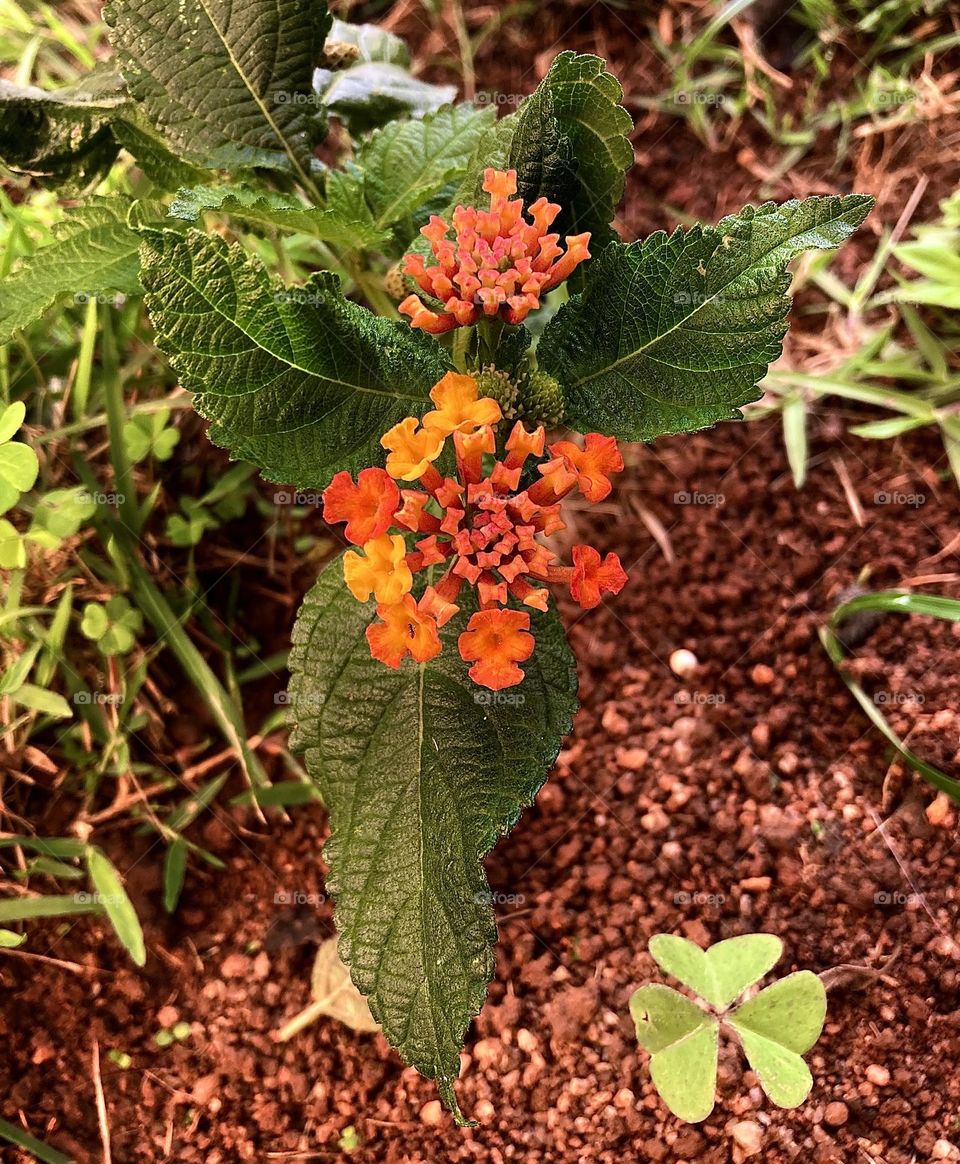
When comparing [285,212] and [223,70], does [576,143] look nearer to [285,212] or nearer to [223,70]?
[285,212]

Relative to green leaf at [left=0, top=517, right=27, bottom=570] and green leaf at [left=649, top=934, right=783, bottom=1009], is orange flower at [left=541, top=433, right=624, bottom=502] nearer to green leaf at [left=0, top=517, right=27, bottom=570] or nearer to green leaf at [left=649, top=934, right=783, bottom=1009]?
green leaf at [left=649, top=934, right=783, bottom=1009]

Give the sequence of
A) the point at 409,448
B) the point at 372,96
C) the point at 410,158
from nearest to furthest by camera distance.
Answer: the point at 409,448, the point at 410,158, the point at 372,96

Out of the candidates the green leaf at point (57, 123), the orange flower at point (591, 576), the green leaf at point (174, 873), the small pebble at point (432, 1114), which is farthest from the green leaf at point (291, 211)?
the small pebble at point (432, 1114)

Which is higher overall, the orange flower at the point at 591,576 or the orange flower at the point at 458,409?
the orange flower at the point at 458,409

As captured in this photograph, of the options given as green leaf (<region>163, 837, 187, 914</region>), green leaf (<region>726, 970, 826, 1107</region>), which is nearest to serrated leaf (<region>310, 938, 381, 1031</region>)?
green leaf (<region>163, 837, 187, 914</region>)

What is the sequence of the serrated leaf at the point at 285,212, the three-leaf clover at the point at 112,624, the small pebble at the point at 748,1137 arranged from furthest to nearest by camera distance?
the three-leaf clover at the point at 112,624 < the small pebble at the point at 748,1137 < the serrated leaf at the point at 285,212

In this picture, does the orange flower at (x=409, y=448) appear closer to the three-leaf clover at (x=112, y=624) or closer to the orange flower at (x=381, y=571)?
the orange flower at (x=381, y=571)

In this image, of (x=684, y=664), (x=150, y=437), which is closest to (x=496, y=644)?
(x=684, y=664)

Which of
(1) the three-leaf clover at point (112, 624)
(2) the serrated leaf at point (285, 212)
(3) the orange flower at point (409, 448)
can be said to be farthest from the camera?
(1) the three-leaf clover at point (112, 624)
